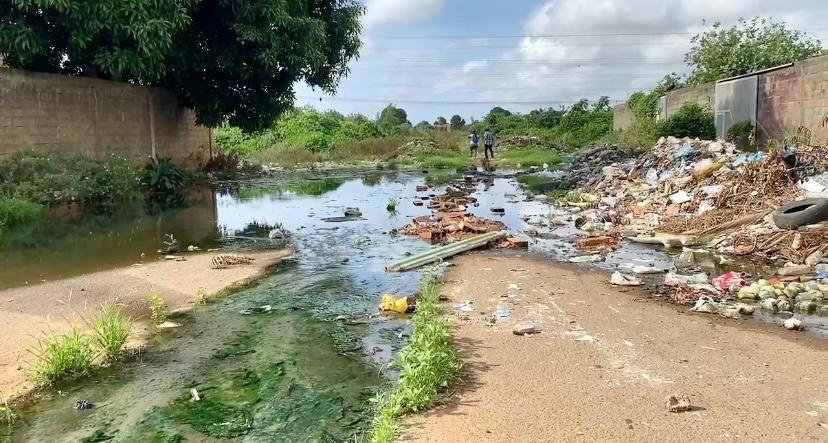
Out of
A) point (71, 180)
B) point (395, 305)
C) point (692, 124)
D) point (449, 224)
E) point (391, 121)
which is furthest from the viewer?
point (391, 121)

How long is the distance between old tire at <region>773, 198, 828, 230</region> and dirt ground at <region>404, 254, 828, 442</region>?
3.18 m

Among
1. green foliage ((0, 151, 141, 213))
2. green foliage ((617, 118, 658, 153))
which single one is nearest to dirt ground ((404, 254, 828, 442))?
green foliage ((0, 151, 141, 213))

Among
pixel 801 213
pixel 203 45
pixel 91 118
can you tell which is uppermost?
pixel 203 45

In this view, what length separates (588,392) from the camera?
385 centimetres

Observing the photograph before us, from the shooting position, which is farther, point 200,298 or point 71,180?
point 71,180

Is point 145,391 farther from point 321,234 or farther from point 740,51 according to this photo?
point 740,51

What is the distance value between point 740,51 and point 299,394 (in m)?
22.5

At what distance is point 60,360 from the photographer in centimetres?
433

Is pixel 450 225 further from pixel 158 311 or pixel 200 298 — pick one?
pixel 158 311

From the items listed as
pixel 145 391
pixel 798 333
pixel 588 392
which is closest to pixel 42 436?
pixel 145 391

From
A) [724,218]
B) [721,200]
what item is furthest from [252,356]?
[721,200]

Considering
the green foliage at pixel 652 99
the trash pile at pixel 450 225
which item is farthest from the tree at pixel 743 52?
the trash pile at pixel 450 225

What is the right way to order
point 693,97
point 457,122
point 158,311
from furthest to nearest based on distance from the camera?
point 457,122
point 693,97
point 158,311

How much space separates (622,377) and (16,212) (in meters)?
10.7
